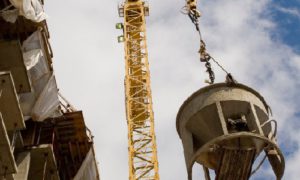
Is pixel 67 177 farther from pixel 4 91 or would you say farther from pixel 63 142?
pixel 4 91

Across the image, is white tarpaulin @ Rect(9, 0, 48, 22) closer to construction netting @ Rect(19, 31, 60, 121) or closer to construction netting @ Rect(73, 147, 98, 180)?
construction netting @ Rect(19, 31, 60, 121)

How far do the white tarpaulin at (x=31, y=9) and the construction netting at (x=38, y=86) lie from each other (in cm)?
87

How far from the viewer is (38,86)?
1695 cm

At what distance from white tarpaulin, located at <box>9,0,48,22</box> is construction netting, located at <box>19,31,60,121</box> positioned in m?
0.87

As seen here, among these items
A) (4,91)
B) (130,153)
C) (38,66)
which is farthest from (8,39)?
(130,153)

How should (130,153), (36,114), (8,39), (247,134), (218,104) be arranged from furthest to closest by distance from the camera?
(130,153) → (8,39) → (36,114) → (218,104) → (247,134)

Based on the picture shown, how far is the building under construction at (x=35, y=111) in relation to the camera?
15.2 metres

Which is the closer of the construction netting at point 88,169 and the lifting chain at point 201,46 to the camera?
the lifting chain at point 201,46

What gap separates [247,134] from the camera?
8109 millimetres

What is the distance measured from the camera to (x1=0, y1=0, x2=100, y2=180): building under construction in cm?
1521

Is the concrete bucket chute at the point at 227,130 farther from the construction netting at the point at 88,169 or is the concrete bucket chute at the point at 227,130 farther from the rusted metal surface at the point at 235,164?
the construction netting at the point at 88,169

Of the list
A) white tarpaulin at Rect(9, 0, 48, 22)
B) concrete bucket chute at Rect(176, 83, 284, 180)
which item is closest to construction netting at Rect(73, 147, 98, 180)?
white tarpaulin at Rect(9, 0, 48, 22)

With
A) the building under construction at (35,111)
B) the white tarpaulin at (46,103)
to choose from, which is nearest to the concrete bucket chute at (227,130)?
the building under construction at (35,111)

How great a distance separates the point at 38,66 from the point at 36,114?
1.58 meters
